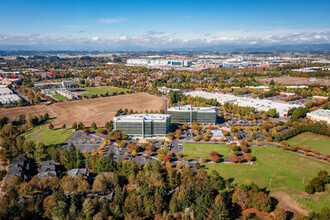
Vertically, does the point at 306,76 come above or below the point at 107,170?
above

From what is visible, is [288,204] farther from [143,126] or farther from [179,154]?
[143,126]

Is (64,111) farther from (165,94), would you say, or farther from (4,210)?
(4,210)

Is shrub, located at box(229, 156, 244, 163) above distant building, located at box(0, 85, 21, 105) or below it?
below

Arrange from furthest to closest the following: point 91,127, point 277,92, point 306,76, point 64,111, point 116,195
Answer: point 306,76 → point 277,92 → point 64,111 → point 91,127 → point 116,195

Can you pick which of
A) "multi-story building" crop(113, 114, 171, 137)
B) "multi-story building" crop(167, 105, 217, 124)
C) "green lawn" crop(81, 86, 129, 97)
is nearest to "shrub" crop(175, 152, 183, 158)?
"multi-story building" crop(113, 114, 171, 137)

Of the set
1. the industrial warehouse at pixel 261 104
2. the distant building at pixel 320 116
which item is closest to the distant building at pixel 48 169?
the industrial warehouse at pixel 261 104

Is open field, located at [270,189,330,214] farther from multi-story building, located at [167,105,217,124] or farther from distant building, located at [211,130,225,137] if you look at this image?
multi-story building, located at [167,105,217,124]

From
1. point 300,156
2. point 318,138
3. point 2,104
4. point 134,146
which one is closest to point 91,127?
point 134,146

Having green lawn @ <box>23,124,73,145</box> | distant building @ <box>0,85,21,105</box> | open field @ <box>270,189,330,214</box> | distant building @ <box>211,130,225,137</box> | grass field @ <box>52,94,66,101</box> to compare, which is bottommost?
open field @ <box>270,189,330,214</box>
